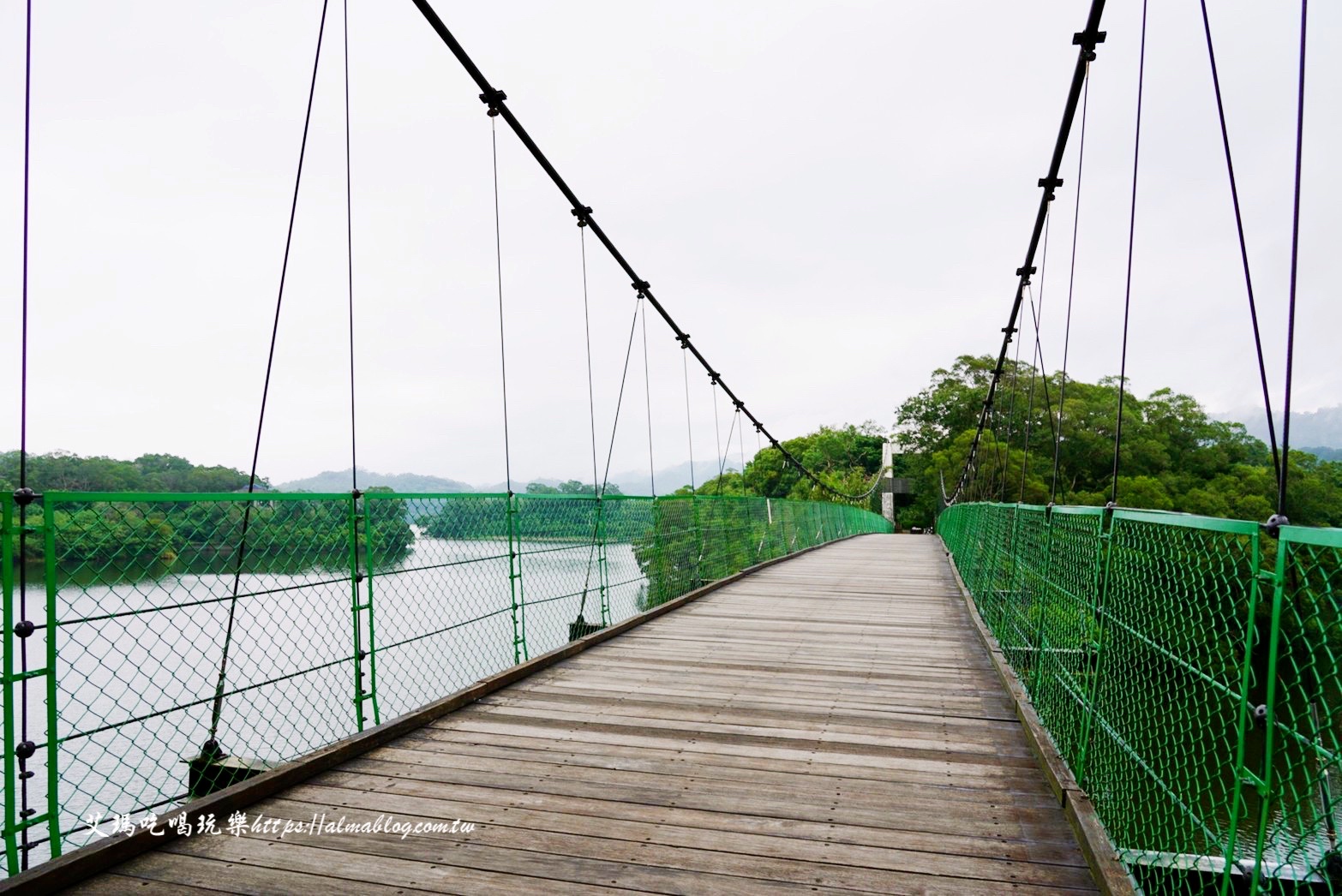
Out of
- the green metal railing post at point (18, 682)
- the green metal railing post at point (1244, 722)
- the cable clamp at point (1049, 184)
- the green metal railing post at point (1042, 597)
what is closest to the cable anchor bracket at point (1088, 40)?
the cable clamp at point (1049, 184)

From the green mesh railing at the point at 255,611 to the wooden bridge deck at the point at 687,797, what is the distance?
28cm

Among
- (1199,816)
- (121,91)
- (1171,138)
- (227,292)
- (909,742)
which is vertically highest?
(1171,138)

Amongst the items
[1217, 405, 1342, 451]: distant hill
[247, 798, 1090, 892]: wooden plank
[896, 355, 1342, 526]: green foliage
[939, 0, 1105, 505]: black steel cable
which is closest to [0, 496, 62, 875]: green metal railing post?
[247, 798, 1090, 892]: wooden plank

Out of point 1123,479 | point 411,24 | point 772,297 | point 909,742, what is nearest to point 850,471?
point 1123,479

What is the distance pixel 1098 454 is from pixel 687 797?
44.2 metres

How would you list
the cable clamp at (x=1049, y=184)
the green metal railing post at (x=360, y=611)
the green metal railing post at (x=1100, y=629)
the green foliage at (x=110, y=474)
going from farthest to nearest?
the cable clamp at (x=1049, y=184)
the green metal railing post at (x=360, y=611)
the green foliage at (x=110, y=474)
the green metal railing post at (x=1100, y=629)

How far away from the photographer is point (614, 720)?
3.00 metres

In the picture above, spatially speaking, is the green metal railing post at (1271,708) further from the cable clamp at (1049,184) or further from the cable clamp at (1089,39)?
the cable clamp at (1049,184)

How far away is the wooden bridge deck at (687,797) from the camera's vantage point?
1.76 m

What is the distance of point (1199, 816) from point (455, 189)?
35785 mm

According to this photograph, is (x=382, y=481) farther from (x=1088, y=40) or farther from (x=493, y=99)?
(x=1088, y=40)

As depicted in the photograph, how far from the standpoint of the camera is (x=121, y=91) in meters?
4.92

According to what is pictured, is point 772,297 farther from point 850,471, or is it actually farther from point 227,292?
point 227,292

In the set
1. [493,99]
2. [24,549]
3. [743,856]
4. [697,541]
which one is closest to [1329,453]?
[697,541]
